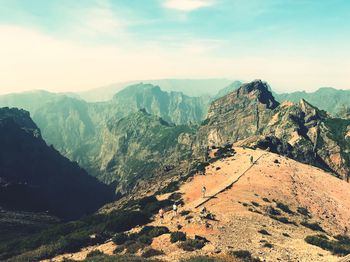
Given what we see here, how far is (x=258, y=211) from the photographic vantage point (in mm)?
92000

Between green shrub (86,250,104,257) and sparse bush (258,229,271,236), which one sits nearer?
green shrub (86,250,104,257)

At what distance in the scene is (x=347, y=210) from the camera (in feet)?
372

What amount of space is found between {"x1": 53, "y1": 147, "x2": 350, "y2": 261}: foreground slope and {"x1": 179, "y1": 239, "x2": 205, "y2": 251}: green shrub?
79cm

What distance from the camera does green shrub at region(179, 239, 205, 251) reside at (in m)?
65.6

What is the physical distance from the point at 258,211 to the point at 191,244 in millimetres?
29505

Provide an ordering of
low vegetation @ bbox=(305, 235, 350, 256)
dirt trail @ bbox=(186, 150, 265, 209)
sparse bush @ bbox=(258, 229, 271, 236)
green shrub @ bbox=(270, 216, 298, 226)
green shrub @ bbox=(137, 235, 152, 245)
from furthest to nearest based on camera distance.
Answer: dirt trail @ bbox=(186, 150, 265, 209) → green shrub @ bbox=(270, 216, 298, 226) → sparse bush @ bbox=(258, 229, 271, 236) → green shrub @ bbox=(137, 235, 152, 245) → low vegetation @ bbox=(305, 235, 350, 256)

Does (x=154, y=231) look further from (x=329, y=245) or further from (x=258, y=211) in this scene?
(x=329, y=245)

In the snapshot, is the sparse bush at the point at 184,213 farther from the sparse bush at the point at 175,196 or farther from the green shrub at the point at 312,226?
the sparse bush at the point at 175,196

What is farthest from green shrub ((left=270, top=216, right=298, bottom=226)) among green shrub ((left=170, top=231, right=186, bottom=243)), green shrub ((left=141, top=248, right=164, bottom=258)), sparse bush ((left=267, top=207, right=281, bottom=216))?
green shrub ((left=141, top=248, right=164, bottom=258))

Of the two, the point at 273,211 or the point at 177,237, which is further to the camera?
the point at 273,211

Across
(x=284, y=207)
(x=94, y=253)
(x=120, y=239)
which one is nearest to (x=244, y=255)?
(x=120, y=239)

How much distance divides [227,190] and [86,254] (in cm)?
4529

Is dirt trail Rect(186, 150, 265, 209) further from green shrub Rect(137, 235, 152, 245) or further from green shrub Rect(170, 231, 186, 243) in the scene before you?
green shrub Rect(170, 231, 186, 243)

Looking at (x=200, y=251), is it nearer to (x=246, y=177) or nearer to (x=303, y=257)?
(x=303, y=257)
